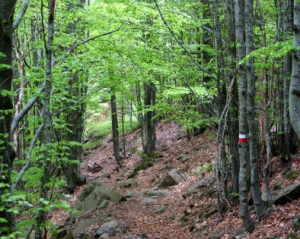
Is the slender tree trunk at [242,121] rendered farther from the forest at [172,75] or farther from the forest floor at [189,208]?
the forest floor at [189,208]

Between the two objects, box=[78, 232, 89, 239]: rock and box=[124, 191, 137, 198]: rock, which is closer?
box=[78, 232, 89, 239]: rock

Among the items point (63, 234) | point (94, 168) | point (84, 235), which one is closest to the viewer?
point (84, 235)

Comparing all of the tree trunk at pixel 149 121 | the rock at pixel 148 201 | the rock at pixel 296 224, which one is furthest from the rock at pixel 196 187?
the tree trunk at pixel 149 121

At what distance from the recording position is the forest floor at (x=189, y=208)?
5.76 m

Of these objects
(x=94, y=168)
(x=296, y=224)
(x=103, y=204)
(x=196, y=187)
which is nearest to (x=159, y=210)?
(x=196, y=187)

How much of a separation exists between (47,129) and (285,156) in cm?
546

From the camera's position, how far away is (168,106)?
8570mm

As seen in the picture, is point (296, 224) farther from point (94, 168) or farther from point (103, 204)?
point (94, 168)

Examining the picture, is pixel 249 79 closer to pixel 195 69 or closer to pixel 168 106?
pixel 195 69

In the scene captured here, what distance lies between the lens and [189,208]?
8.73m

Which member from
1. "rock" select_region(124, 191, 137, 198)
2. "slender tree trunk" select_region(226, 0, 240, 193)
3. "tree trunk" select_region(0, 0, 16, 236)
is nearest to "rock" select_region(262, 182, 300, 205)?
"slender tree trunk" select_region(226, 0, 240, 193)

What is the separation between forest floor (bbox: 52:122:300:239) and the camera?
5.76 meters

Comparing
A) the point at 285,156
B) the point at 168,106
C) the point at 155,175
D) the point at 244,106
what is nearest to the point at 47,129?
the point at 244,106

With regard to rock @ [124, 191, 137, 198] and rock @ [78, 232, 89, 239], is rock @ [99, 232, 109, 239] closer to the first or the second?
rock @ [78, 232, 89, 239]
